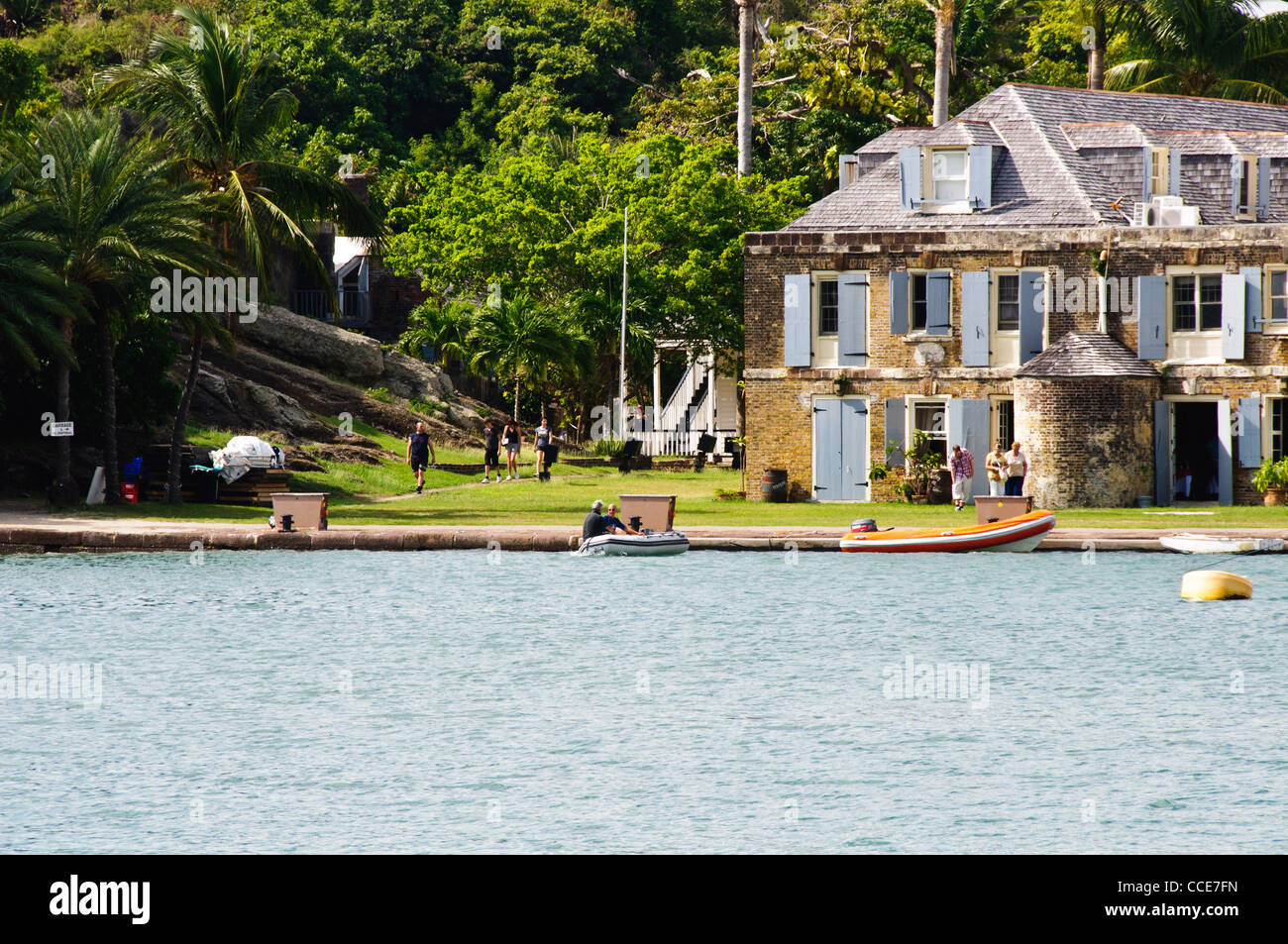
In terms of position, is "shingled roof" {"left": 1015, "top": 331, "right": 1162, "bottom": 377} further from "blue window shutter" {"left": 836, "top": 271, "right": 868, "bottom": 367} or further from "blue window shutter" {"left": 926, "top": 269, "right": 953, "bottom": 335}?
"blue window shutter" {"left": 836, "top": 271, "right": 868, "bottom": 367}

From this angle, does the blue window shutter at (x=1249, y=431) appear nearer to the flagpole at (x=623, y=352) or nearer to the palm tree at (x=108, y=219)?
the flagpole at (x=623, y=352)

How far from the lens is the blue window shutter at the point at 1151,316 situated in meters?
37.4

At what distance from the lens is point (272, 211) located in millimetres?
36625

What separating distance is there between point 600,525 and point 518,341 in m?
22.2

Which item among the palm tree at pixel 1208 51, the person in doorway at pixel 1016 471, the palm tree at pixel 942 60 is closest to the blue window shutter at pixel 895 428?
the person in doorway at pixel 1016 471

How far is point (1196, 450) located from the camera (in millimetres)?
40625

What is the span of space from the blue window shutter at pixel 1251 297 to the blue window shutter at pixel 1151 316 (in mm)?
1758

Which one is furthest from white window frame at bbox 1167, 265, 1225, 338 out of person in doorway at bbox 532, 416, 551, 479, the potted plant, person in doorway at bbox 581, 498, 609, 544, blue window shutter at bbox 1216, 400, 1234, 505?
person in doorway at bbox 532, 416, 551, 479

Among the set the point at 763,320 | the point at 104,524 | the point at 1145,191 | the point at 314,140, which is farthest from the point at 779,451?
the point at 314,140

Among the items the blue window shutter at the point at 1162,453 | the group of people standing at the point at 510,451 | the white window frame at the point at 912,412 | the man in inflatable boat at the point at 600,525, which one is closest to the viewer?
the man in inflatable boat at the point at 600,525

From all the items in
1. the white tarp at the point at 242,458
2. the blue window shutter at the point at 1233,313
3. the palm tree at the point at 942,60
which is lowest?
the white tarp at the point at 242,458

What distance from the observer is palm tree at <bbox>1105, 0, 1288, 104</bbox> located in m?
55.2
